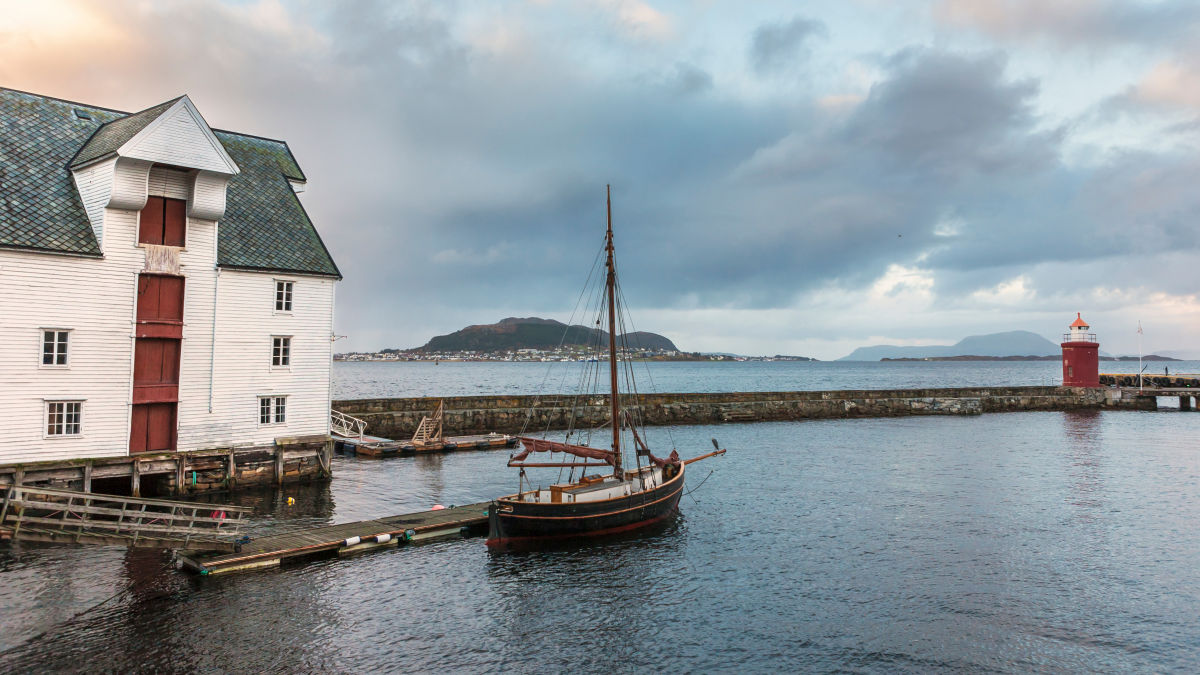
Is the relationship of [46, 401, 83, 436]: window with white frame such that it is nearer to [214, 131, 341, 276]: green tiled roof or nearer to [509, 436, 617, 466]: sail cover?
[214, 131, 341, 276]: green tiled roof

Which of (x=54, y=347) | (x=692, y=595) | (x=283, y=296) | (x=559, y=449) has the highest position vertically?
(x=283, y=296)

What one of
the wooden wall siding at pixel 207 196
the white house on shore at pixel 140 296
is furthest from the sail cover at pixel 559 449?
the wooden wall siding at pixel 207 196

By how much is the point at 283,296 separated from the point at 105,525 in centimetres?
→ 1504

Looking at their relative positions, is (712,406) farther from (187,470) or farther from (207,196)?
(207,196)

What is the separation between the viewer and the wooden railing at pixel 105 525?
78.3 feet

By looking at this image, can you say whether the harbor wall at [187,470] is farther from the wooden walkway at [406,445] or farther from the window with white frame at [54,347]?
the wooden walkway at [406,445]

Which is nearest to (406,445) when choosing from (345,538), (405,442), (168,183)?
(405,442)

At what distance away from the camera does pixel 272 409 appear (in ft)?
118

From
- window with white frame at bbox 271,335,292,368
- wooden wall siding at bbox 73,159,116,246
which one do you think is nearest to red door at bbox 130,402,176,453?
window with white frame at bbox 271,335,292,368

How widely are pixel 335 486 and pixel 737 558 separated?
23.6 meters

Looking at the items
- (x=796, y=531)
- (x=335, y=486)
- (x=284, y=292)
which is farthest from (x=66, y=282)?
(x=796, y=531)

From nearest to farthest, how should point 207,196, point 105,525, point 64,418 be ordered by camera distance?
point 105,525 < point 64,418 < point 207,196

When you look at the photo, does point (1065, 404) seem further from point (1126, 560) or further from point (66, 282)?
point (66, 282)

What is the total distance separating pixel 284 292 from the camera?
36.2 metres
